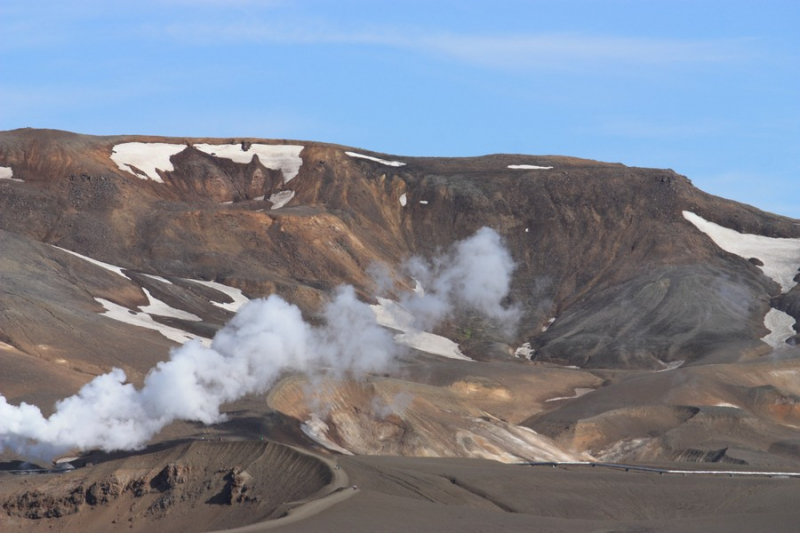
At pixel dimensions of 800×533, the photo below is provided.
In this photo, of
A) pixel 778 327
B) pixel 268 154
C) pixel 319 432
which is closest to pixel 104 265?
pixel 268 154

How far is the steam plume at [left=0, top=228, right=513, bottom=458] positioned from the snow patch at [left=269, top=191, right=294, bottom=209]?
35.4 m

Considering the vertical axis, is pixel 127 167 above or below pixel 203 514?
above

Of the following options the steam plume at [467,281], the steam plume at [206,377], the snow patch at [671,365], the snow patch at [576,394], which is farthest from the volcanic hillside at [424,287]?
the steam plume at [206,377]

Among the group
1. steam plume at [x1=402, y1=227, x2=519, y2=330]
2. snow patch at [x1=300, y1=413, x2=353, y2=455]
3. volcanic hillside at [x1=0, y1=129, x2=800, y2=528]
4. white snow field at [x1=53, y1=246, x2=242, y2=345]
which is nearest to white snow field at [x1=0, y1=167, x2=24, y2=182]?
volcanic hillside at [x1=0, y1=129, x2=800, y2=528]

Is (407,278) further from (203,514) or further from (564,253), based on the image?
(203,514)

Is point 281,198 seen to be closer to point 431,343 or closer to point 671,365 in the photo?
point 431,343

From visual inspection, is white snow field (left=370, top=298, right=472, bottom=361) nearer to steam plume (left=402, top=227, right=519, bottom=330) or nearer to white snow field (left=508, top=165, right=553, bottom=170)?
steam plume (left=402, top=227, right=519, bottom=330)

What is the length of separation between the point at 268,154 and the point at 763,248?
5258 centimetres

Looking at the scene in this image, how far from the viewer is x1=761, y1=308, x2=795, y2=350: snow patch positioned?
351 feet

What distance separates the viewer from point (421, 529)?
122 ft

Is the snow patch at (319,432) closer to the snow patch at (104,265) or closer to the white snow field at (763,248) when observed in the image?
the snow patch at (104,265)

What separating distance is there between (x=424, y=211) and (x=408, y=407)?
217 feet

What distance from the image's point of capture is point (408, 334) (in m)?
111

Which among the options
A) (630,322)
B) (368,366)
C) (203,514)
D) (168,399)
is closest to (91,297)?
(368,366)
